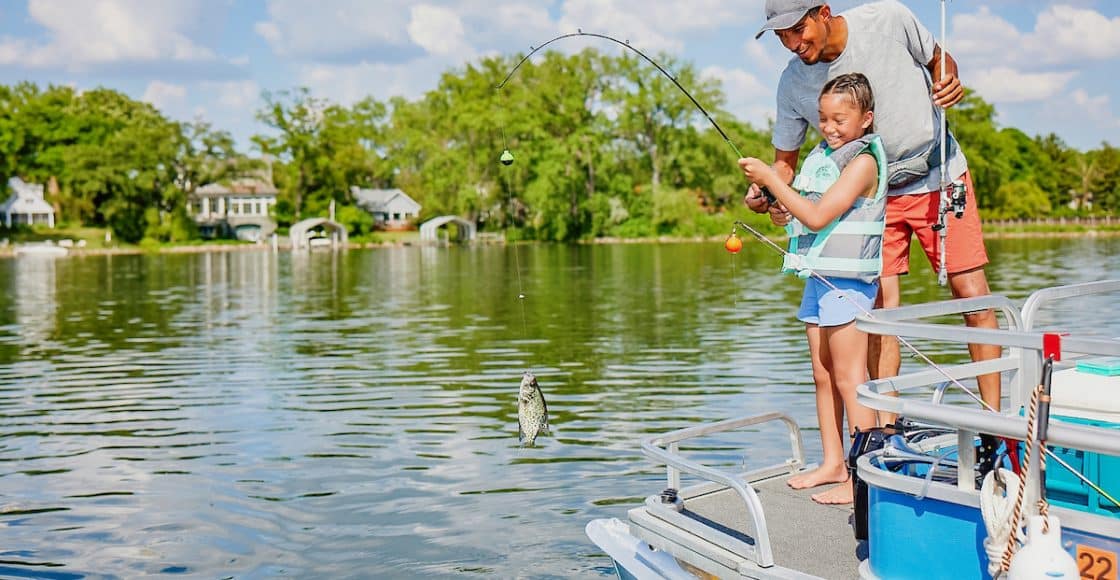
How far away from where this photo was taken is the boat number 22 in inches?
132

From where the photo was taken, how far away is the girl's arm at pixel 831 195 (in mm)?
4699

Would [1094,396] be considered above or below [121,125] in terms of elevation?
below

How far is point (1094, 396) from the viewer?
12.4ft

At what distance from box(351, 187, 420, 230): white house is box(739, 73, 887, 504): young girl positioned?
107544mm

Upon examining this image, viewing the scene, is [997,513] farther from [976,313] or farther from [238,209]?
[238,209]

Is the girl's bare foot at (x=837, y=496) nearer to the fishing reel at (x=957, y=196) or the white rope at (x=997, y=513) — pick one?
the fishing reel at (x=957, y=196)

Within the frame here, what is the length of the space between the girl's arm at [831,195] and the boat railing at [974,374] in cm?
71

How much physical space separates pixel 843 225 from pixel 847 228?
0.02 m

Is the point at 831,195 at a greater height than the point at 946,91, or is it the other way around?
the point at 946,91

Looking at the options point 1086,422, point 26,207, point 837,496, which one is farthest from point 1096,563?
point 26,207

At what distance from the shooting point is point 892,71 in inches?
200

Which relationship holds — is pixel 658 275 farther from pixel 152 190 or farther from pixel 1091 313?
pixel 152 190

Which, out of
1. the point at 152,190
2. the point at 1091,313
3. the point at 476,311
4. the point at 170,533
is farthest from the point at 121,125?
the point at 170,533

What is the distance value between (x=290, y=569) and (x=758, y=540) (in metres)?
3.40
